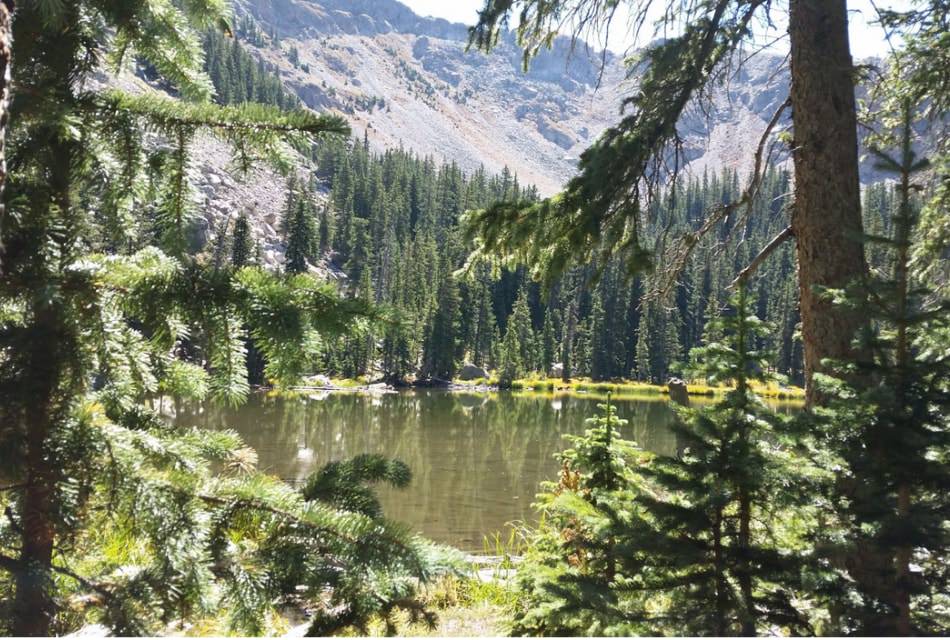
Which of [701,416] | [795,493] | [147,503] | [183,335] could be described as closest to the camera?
[147,503]

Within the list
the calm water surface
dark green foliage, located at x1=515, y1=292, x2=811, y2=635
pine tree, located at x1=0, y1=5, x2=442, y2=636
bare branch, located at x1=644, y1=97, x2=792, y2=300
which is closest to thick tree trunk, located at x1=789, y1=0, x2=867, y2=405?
bare branch, located at x1=644, y1=97, x2=792, y2=300

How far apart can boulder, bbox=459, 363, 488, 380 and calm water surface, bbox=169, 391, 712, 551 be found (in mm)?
20630

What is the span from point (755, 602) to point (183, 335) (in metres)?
2.66

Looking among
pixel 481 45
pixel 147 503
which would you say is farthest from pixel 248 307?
pixel 481 45

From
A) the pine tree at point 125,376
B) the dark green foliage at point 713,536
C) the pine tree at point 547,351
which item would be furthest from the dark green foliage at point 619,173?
the pine tree at point 547,351

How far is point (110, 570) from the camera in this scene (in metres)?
1.82

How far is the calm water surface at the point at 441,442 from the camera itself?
13.5 metres

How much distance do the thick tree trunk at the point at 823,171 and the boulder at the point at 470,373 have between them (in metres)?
64.8

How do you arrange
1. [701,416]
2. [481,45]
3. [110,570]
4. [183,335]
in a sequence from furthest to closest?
[481,45], [701,416], [110,570], [183,335]

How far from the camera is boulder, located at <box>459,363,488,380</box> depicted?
68.9 meters

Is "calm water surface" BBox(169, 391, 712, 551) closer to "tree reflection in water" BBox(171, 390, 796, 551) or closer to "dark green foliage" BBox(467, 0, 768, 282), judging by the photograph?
"tree reflection in water" BBox(171, 390, 796, 551)

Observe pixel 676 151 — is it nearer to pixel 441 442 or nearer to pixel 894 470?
pixel 894 470

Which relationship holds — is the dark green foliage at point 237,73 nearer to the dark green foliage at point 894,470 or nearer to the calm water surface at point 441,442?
the calm water surface at point 441,442

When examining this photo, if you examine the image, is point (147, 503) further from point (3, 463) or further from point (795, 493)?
point (795, 493)
